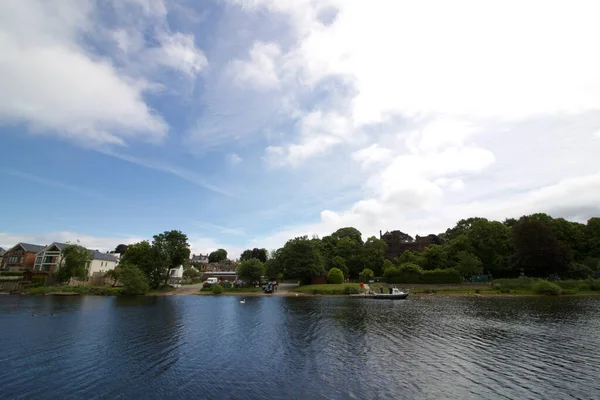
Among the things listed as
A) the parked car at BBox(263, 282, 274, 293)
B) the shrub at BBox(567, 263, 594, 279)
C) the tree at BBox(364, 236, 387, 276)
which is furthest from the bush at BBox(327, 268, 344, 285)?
the shrub at BBox(567, 263, 594, 279)

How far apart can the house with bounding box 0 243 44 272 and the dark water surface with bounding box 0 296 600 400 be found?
87413 millimetres

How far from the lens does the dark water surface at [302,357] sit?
16.6 metres

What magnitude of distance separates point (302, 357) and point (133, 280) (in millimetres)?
64808

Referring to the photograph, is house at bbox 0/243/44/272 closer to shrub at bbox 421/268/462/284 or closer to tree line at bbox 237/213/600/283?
tree line at bbox 237/213/600/283

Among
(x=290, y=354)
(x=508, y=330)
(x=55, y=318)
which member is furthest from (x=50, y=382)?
(x=508, y=330)

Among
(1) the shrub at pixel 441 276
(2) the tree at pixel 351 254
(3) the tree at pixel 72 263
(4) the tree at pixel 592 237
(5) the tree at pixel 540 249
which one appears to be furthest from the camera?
(2) the tree at pixel 351 254

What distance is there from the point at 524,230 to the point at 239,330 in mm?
79652

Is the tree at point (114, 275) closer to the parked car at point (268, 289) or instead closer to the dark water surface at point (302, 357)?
the parked car at point (268, 289)

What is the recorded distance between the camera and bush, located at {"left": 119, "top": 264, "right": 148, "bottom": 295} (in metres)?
→ 73.4

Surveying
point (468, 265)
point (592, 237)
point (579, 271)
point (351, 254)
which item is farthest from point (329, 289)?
point (592, 237)

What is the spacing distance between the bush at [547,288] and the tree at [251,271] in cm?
6411

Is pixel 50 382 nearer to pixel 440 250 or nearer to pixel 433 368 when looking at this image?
pixel 433 368

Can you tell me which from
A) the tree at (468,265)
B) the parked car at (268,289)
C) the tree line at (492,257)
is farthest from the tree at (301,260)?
the tree at (468,265)

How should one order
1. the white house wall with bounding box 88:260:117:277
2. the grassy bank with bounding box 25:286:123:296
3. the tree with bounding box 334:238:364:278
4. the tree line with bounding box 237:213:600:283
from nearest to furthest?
1. the grassy bank with bounding box 25:286:123:296
2. the tree line with bounding box 237:213:600:283
3. the white house wall with bounding box 88:260:117:277
4. the tree with bounding box 334:238:364:278
